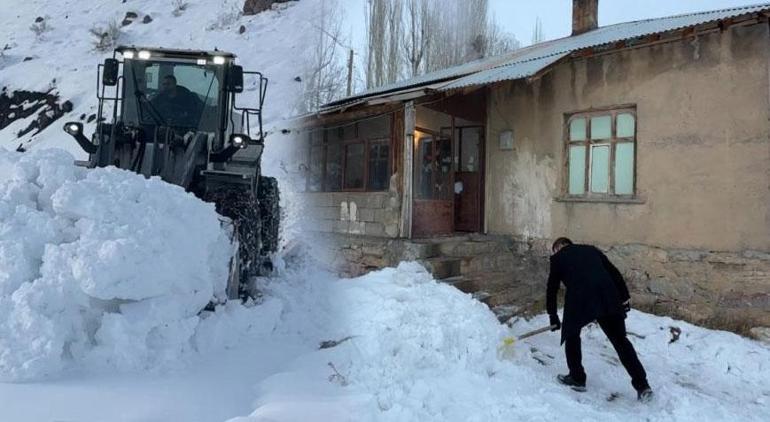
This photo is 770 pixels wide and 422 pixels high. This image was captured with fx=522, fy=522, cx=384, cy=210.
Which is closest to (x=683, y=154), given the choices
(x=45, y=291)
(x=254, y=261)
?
(x=254, y=261)

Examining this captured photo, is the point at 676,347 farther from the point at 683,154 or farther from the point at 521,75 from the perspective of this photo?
the point at 521,75

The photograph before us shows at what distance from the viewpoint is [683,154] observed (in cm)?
725

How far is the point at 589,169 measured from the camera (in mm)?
8266

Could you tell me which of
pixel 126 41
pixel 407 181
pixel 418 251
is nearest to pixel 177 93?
pixel 407 181

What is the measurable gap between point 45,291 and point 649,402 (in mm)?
4646

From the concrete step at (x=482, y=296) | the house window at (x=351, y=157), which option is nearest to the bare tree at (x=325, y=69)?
the house window at (x=351, y=157)

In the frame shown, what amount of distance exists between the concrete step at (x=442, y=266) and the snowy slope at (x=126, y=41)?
31.3 feet

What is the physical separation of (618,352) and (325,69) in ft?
69.1

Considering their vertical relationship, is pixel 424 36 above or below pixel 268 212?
above

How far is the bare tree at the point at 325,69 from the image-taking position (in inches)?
886

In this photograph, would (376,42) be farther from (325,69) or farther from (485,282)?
(485,282)

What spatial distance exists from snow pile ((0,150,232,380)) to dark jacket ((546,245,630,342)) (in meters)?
3.14

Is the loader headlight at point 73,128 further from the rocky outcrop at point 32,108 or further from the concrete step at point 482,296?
the rocky outcrop at point 32,108

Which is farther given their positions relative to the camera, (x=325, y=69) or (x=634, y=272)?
(x=325, y=69)
